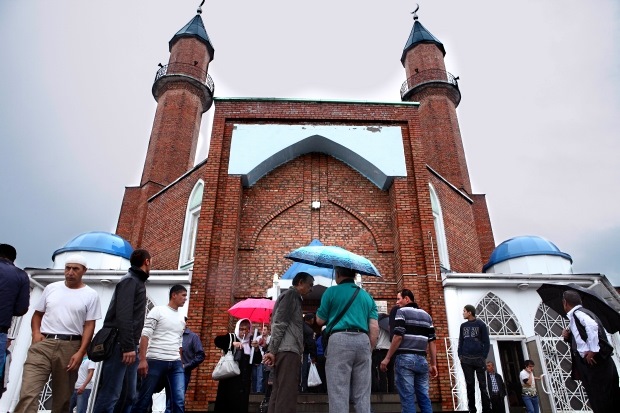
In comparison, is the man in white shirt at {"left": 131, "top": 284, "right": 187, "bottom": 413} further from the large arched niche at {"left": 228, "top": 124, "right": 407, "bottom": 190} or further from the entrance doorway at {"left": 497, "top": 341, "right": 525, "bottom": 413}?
the entrance doorway at {"left": 497, "top": 341, "right": 525, "bottom": 413}

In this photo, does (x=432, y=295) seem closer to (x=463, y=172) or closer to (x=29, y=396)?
(x=29, y=396)

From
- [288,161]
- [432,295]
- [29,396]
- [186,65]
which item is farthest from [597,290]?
[186,65]

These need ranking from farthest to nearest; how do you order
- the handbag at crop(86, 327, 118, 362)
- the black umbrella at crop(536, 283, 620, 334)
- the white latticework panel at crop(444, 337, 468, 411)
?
the white latticework panel at crop(444, 337, 468, 411), the black umbrella at crop(536, 283, 620, 334), the handbag at crop(86, 327, 118, 362)

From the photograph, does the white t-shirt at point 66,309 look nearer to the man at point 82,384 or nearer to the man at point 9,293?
the man at point 9,293

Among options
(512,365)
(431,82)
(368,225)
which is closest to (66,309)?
(368,225)

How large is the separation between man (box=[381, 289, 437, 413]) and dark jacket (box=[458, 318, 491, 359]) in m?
1.60

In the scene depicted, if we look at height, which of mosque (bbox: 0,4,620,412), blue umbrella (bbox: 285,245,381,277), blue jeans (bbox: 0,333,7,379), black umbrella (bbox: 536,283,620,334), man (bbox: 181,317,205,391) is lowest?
blue jeans (bbox: 0,333,7,379)

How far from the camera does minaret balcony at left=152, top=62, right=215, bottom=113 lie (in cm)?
2248

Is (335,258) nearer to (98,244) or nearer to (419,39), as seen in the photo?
(98,244)

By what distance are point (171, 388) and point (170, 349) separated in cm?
44

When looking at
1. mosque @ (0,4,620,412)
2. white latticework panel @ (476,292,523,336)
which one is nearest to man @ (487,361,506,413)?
mosque @ (0,4,620,412)

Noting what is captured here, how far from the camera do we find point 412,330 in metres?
5.69

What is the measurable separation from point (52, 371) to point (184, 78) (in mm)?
20074

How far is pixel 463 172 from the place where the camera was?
20219 millimetres
